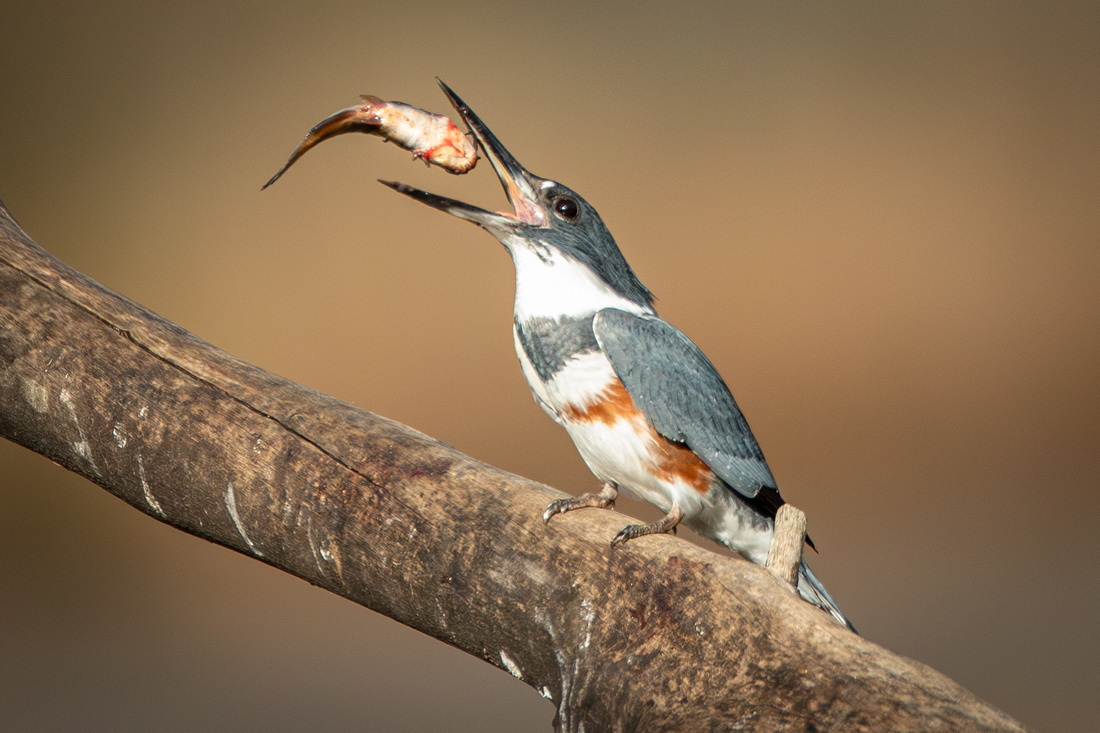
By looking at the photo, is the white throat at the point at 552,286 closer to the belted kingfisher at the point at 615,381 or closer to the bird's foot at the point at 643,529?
the belted kingfisher at the point at 615,381

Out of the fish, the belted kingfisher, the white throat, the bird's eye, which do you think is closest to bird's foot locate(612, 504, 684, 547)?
the belted kingfisher

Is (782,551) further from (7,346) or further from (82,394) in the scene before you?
(7,346)

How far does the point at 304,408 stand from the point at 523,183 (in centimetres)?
59

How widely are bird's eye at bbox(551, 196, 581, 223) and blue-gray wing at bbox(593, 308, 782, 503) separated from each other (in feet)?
0.70

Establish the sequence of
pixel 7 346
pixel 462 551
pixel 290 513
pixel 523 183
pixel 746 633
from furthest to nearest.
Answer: pixel 523 183 → pixel 7 346 → pixel 290 513 → pixel 462 551 → pixel 746 633

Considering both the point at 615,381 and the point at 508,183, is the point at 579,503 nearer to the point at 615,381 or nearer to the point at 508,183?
the point at 615,381

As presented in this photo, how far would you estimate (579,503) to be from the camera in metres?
1.46

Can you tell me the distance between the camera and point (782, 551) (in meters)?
1.25

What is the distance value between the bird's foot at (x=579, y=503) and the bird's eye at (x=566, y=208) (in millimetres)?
520

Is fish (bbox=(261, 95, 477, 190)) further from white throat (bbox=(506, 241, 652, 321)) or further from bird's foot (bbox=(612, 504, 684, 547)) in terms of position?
bird's foot (bbox=(612, 504, 684, 547))

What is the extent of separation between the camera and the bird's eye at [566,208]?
5.55ft

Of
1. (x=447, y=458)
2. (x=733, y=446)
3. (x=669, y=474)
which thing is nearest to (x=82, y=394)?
(x=447, y=458)

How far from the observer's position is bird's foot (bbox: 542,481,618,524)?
4.63 ft

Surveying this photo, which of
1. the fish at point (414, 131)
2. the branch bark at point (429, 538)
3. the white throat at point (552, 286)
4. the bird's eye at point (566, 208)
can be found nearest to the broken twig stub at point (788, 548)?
the branch bark at point (429, 538)
